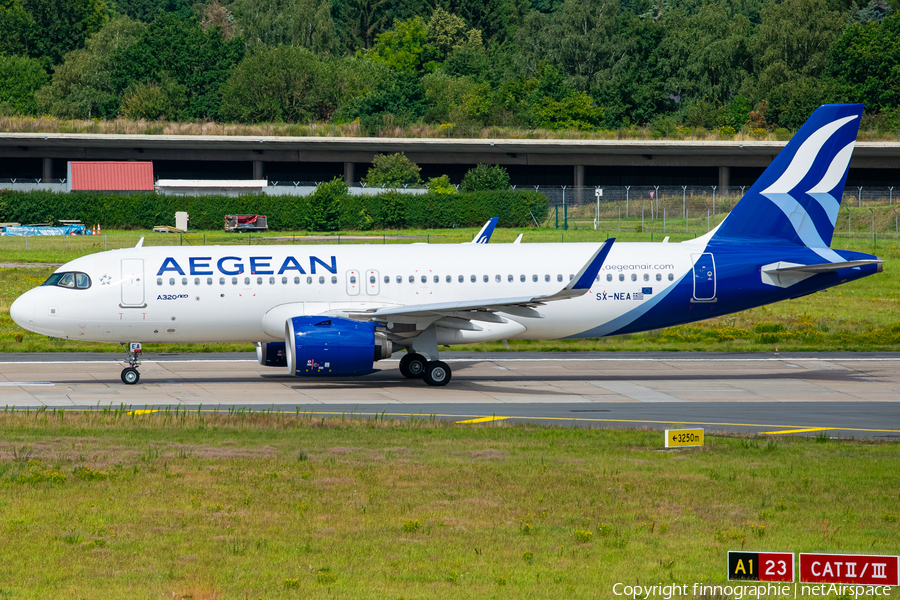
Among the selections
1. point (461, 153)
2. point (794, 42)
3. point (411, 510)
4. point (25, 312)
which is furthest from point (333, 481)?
point (794, 42)

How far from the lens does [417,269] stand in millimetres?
32562

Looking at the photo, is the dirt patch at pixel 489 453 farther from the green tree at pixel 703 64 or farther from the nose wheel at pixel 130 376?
the green tree at pixel 703 64

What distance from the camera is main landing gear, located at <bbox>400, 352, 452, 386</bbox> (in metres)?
32.1

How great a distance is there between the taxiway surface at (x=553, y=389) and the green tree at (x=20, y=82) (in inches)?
4407

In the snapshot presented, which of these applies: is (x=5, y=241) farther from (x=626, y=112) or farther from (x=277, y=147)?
(x=626, y=112)

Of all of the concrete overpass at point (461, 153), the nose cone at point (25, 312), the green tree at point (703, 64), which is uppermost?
the green tree at point (703, 64)

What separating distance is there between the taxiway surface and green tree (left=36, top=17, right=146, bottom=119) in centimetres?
10520

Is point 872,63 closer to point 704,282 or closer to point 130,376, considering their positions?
point 704,282

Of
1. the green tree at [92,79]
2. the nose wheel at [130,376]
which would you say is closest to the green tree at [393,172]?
the green tree at [92,79]

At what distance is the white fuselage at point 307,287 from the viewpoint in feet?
103

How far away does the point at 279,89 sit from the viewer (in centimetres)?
13662

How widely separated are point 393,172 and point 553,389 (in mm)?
78112

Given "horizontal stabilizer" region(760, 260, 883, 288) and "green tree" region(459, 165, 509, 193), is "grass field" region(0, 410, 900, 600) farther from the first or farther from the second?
"green tree" region(459, 165, 509, 193)

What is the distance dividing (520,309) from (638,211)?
226 feet
